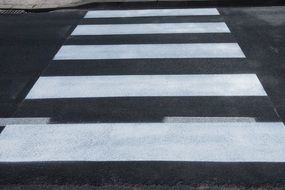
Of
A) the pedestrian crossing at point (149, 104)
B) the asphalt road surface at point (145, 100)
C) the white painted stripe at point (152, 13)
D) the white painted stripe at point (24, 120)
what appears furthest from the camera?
the white painted stripe at point (152, 13)

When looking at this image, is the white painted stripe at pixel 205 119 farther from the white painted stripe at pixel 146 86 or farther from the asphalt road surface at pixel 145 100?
the white painted stripe at pixel 146 86

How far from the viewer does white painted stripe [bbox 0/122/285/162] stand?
4699 millimetres

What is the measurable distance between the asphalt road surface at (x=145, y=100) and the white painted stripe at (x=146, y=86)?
0.05ft

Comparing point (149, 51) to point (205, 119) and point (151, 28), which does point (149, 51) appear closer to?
point (151, 28)

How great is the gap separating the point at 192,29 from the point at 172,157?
4463 millimetres

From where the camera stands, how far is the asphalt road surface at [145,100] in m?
4.52

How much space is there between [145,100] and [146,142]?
1.08 metres

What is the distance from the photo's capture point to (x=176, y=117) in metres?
5.50

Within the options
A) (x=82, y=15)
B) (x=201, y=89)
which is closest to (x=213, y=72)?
(x=201, y=89)

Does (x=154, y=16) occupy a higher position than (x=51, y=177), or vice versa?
(x=51, y=177)

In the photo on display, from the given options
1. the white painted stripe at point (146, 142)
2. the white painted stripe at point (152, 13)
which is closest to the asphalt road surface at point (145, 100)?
the white painted stripe at point (146, 142)

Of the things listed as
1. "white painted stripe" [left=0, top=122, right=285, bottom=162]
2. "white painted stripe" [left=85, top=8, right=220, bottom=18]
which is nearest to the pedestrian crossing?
"white painted stripe" [left=0, top=122, right=285, bottom=162]

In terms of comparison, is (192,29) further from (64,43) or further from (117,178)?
(117,178)

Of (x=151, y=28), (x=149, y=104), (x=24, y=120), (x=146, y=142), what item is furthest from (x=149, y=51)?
(x=146, y=142)
